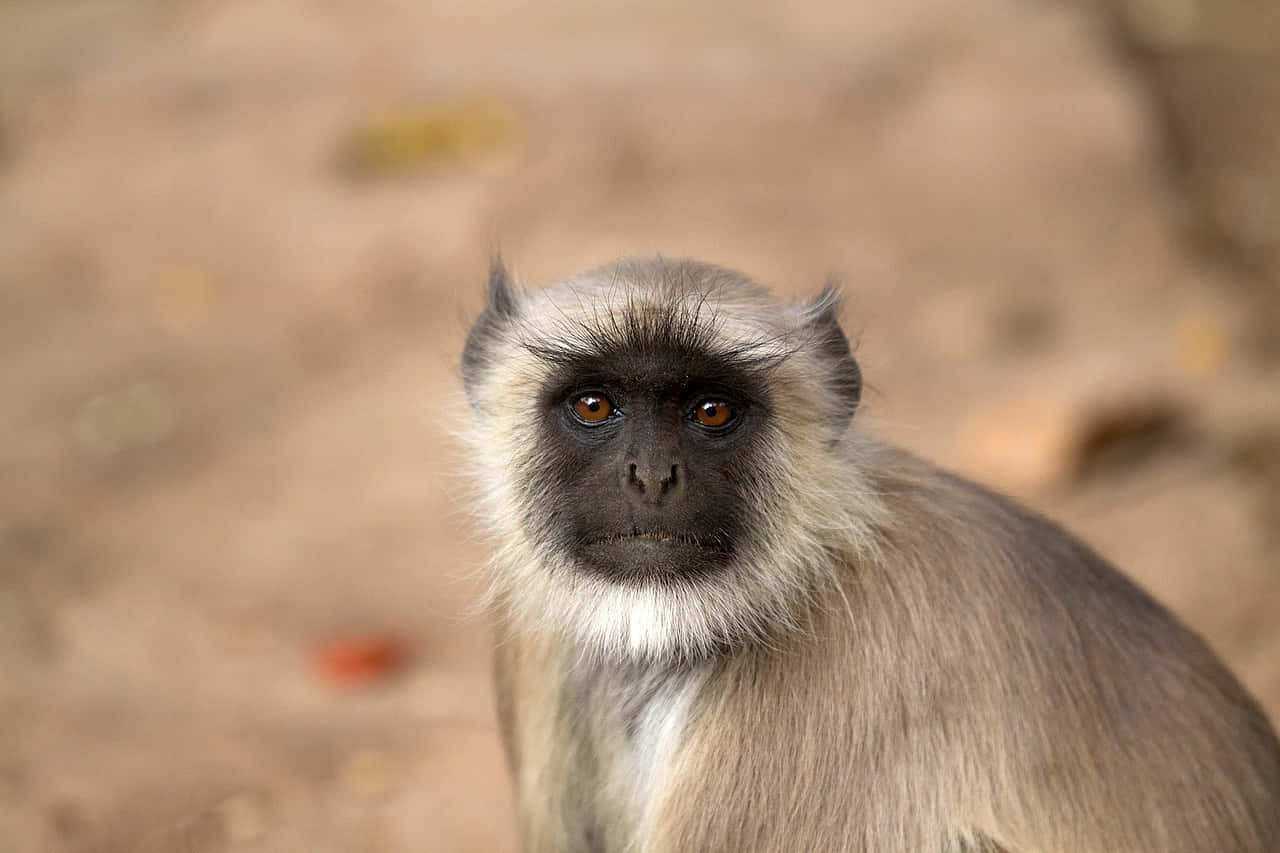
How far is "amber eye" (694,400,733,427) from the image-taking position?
3.04 metres

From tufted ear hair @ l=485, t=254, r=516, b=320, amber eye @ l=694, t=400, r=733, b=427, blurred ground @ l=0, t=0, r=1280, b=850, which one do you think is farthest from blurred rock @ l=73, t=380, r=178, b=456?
amber eye @ l=694, t=400, r=733, b=427

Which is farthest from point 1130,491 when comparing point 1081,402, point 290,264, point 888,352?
point 290,264

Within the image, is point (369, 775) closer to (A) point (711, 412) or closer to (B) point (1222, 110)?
(A) point (711, 412)

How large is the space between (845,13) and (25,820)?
770cm

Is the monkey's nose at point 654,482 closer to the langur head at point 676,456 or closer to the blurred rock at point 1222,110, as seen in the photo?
the langur head at point 676,456

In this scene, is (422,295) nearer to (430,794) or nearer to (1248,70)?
(430,794)

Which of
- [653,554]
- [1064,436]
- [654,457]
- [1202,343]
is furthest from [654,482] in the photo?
[1202,343]

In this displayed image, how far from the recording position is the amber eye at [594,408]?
307cm

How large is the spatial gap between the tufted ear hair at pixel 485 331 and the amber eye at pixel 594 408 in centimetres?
41

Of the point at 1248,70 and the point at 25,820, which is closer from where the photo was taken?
the point at 25,820

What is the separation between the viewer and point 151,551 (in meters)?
6.85

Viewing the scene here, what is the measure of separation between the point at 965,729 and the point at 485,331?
4.47 ft

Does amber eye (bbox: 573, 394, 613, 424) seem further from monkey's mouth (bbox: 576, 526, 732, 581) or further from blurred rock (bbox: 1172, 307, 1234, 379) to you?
blurred rock (bbox: 1172, 307, 1234, 379)

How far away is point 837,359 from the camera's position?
10.6 ft
